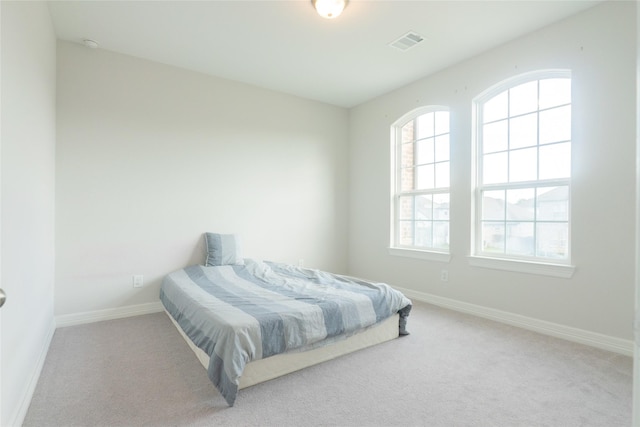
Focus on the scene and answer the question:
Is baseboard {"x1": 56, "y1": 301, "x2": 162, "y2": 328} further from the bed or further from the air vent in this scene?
the air vent

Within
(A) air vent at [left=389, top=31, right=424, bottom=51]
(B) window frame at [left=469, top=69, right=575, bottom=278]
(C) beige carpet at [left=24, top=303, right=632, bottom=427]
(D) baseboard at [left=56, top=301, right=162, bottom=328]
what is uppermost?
(A) air vent at [left=389, top=31, right=424, bottom=51]

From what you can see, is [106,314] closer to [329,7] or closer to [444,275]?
[329,7]

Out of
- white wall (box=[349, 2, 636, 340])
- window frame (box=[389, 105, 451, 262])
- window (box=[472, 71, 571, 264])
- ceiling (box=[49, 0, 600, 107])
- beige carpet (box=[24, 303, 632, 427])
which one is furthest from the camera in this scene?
window frame (box=[389, 105, 451, 262])

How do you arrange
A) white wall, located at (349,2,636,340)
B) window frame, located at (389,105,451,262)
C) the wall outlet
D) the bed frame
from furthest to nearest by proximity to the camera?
window frame, located at (389,105,451,262) < the wall outlet < white wall, located at (349,2,636,340) < the bed frame

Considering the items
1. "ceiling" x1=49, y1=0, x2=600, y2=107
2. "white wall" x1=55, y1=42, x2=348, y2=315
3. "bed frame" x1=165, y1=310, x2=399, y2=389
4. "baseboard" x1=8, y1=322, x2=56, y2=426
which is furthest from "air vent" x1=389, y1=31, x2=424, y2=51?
"baseboard" x1=8, y1=322, x2=56, y2=426

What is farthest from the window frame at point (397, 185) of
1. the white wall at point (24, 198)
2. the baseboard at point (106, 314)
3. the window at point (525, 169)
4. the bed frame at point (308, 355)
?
the white wall at point (24, 198)

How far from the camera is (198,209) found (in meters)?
3.82

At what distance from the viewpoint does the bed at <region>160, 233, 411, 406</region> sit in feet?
6.29

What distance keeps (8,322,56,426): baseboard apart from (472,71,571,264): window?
12.4ft

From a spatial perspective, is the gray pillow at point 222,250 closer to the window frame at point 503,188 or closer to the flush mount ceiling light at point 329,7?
the flush mount ceiling light at point 329,7

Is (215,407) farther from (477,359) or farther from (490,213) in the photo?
(490,213)

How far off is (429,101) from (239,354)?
355 cm

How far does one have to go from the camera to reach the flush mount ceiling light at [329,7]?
2.52 metres

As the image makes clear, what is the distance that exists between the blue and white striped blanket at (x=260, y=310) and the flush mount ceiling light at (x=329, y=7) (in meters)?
2.29
